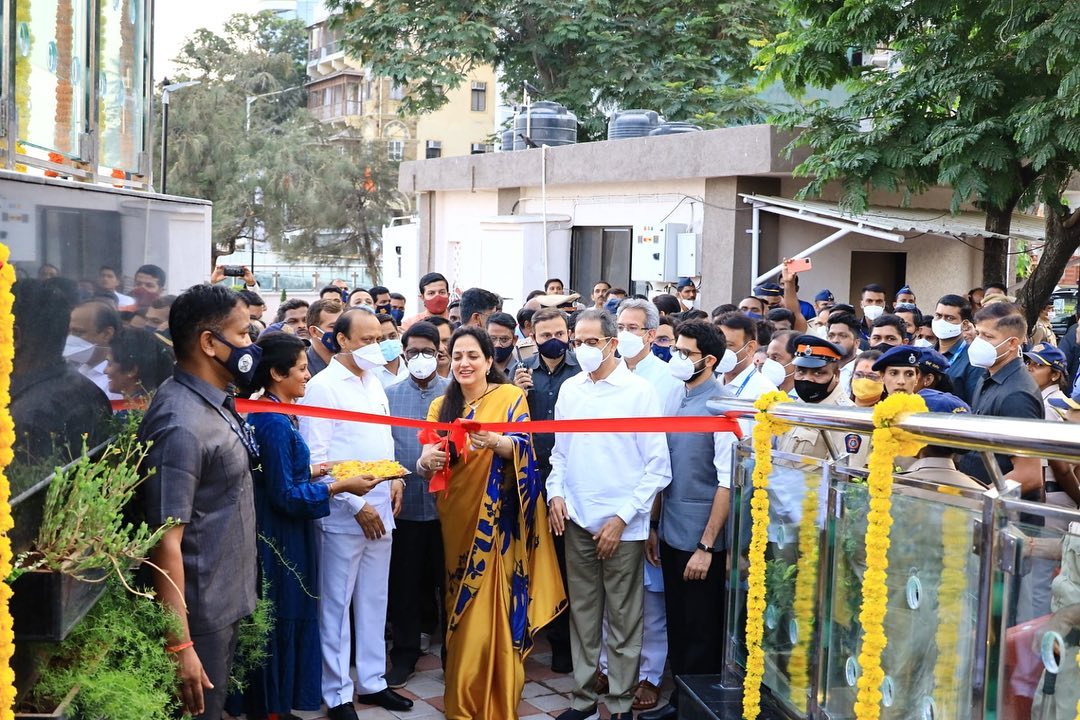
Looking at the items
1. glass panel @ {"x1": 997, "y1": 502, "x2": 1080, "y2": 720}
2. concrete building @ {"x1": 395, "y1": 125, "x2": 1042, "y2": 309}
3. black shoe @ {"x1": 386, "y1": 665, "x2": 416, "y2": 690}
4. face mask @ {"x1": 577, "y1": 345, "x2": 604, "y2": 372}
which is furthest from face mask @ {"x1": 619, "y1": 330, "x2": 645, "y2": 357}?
concrete building @ {"x1": 395, "y1": 125, "x2": 1042, "y2": 309}

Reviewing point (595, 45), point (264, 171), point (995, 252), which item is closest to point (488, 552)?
point (995, 252)

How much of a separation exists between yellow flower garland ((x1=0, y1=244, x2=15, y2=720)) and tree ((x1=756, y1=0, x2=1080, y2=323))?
386 inches

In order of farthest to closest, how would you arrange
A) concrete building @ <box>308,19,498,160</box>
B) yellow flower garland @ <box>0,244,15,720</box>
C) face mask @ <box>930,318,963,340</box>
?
concrete building @ <box>308,19,498,160</box> < face mask @ <box>930,318,963,340</box> < yellow flower garland @ <box>0,244,15,720</box>

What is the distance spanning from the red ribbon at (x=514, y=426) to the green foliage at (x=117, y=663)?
5.71 feet

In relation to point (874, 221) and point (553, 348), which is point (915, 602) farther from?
point (874, 221)

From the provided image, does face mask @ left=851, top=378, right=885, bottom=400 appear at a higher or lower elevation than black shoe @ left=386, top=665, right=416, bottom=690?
higher

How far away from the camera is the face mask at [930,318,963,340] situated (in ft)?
30.4

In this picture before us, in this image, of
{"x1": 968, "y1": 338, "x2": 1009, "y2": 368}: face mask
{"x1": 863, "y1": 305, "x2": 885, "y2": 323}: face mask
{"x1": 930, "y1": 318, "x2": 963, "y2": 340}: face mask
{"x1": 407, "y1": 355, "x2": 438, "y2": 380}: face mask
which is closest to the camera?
A: {"x1": 407, "y1": 355, "x2": 438, "y2": 380}: face mask

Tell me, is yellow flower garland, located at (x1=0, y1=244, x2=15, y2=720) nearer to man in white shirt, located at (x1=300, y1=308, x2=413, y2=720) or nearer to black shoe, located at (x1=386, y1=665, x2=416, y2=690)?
man in white shirt, located at (x1=300, y1=308, x2=413, y2=720)

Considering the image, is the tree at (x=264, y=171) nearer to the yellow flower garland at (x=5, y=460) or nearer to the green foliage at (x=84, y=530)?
the green foliage at (x=84, y=530)

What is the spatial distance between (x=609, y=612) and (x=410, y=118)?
47901 millimetres

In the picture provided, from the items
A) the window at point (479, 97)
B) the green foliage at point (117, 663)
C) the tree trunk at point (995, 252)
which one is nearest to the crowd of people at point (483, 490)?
the green foliage at point (117, 663)

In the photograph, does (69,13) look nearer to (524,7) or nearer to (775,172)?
(775,172)

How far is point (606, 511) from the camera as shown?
5.70 m
